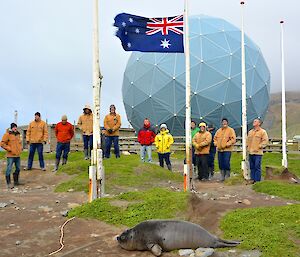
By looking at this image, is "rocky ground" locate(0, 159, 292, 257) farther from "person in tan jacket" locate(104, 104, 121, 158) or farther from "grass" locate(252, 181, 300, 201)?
"person in tan jacket" locate(104, 104, 121, 158)

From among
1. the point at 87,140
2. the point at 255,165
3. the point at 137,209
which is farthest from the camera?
the point at 87,140

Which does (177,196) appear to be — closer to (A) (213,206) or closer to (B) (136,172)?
(A) (213,206)

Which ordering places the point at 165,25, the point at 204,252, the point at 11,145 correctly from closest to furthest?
the point at 204,252, the point at 165,25, the point at 11,145

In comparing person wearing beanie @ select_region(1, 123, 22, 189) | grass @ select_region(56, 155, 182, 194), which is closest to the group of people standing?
grass @ select_region(56, 155, 182, 194)

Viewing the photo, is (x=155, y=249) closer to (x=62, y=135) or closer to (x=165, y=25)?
(x=165, y=25)

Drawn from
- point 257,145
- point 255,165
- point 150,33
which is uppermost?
point 150,33

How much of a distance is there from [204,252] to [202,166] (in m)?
8.28

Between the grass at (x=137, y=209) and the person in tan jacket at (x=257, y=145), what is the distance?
16.7 feet

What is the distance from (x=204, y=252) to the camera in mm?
5629

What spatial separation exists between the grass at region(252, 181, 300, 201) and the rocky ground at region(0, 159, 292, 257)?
275 millimetres

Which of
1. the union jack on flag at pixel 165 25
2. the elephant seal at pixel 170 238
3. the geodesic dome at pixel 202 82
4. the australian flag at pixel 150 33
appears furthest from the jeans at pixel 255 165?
the geodesic dome at pixel 202 82

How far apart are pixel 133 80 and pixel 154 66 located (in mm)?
2380

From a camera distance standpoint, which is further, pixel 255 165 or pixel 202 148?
pixel 202 148

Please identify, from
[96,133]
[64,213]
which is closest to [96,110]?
[96,133]
